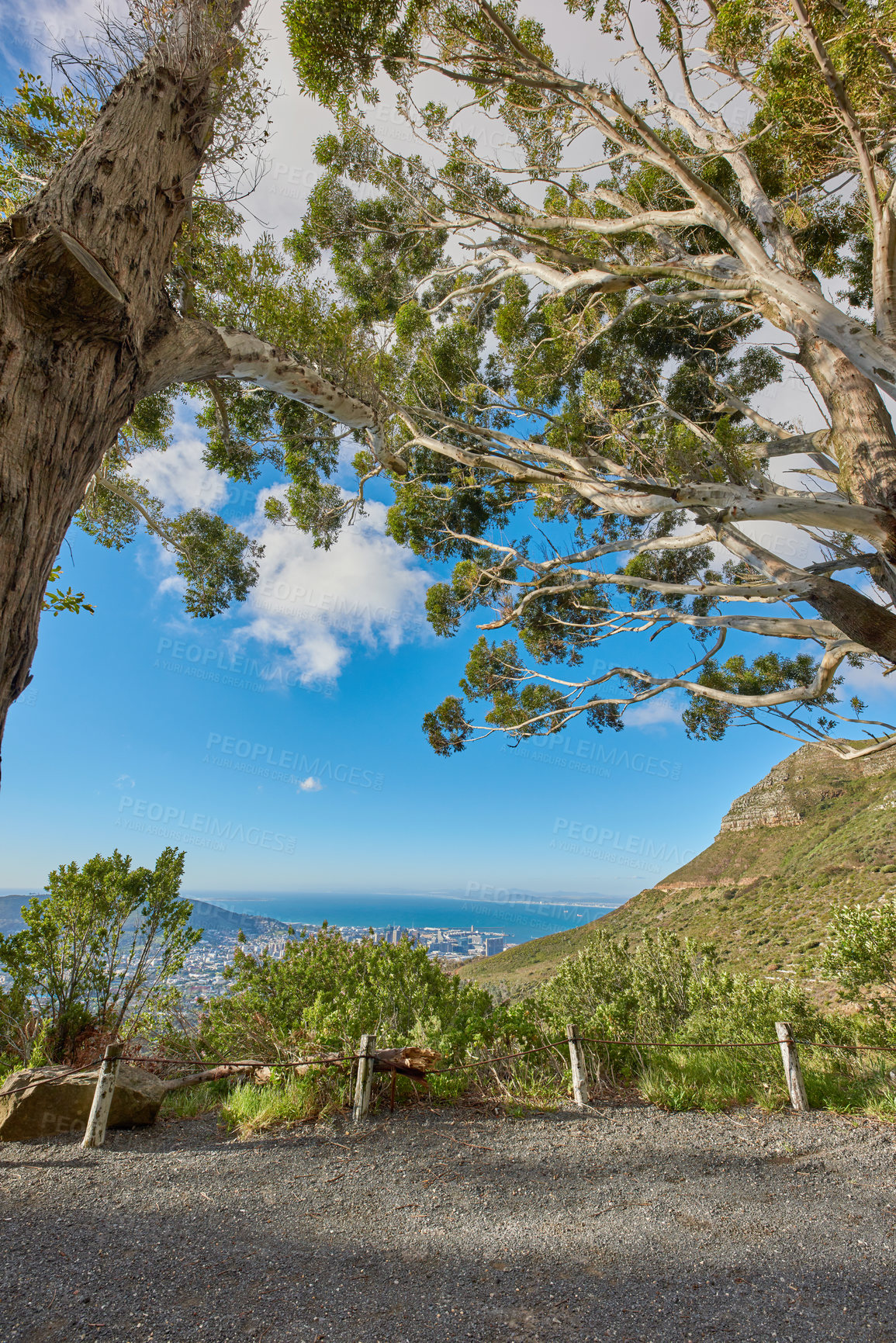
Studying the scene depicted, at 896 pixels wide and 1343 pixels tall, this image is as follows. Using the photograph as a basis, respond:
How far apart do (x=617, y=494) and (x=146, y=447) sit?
5267mm

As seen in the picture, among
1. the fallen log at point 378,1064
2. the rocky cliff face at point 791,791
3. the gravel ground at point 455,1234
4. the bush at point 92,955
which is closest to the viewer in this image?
the gravel ground at point 455,1234

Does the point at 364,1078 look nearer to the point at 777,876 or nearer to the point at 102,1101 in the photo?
the point at 102,1101

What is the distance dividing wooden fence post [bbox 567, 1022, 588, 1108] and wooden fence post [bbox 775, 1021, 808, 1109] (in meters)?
1.58

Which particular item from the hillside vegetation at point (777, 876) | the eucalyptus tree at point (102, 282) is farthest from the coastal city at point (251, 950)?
the hillside vegetation at point (777, 876)

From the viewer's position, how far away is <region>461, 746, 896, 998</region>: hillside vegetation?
1956 cm

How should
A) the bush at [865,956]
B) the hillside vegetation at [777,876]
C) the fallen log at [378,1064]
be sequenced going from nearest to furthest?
the fallen log at [378,1064] → the bush at [865,956] → the hillside vegetation at [777,876]

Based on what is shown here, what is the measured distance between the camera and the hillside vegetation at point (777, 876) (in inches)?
770

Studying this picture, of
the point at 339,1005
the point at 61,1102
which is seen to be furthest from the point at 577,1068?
the point at 61,1102

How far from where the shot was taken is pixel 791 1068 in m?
4.65

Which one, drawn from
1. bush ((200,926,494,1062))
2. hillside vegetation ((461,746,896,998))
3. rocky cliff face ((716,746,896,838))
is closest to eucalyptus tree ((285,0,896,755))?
bush ((200,926,494,1062))

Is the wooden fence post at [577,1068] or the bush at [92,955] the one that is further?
the bush at [92,955]

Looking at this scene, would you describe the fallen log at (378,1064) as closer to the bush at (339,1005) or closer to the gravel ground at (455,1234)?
the bush at (339,1005)

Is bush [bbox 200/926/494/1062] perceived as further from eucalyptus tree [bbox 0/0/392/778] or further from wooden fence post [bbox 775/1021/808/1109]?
eucalyptus tree [bbox 0/0/392/778]

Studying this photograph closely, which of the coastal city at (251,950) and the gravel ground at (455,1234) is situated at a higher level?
the coastal city at (251,950)
